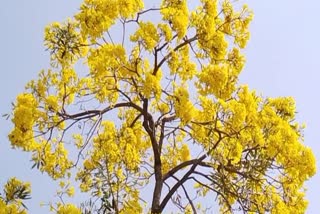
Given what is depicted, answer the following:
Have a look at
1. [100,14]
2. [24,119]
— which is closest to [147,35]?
[100,14]

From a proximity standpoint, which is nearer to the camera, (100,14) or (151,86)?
(151,86)

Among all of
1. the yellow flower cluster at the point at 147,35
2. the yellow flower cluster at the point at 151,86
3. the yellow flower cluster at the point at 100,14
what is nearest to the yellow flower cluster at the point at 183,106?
the yellow flower cluster at the point at 151,86

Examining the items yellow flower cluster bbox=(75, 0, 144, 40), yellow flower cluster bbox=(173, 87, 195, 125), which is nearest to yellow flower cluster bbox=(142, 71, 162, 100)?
yellow flower cluster bbox=(173, 87, 195, 125)

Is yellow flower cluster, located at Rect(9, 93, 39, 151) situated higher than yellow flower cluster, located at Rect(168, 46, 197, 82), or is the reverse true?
yellow flower cluster, located at Rect(168, 46, 197, 82)

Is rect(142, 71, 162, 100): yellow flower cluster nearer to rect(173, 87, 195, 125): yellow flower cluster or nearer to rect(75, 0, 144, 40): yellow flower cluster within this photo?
rect(173, 87, 195, 125): yellow flower cluster

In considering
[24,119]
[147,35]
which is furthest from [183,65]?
[24,119]

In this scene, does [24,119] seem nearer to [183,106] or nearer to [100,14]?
[100,14]

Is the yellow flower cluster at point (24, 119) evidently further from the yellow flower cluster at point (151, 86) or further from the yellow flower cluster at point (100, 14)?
the yellow flower cluster at point (151, 86)

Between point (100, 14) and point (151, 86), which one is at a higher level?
point (100, 14)

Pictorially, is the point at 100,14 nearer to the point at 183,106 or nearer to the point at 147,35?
the point at 147,35

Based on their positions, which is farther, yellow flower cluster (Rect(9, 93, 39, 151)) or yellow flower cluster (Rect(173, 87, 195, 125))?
yellow flower cluster (Rect(9, 93, 39, 151))

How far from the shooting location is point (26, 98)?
723 centimetres

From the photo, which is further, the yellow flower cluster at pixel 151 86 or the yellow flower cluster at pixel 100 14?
the yellow flower cluster at pixel 100 14

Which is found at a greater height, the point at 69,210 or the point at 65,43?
the point at 65,43
